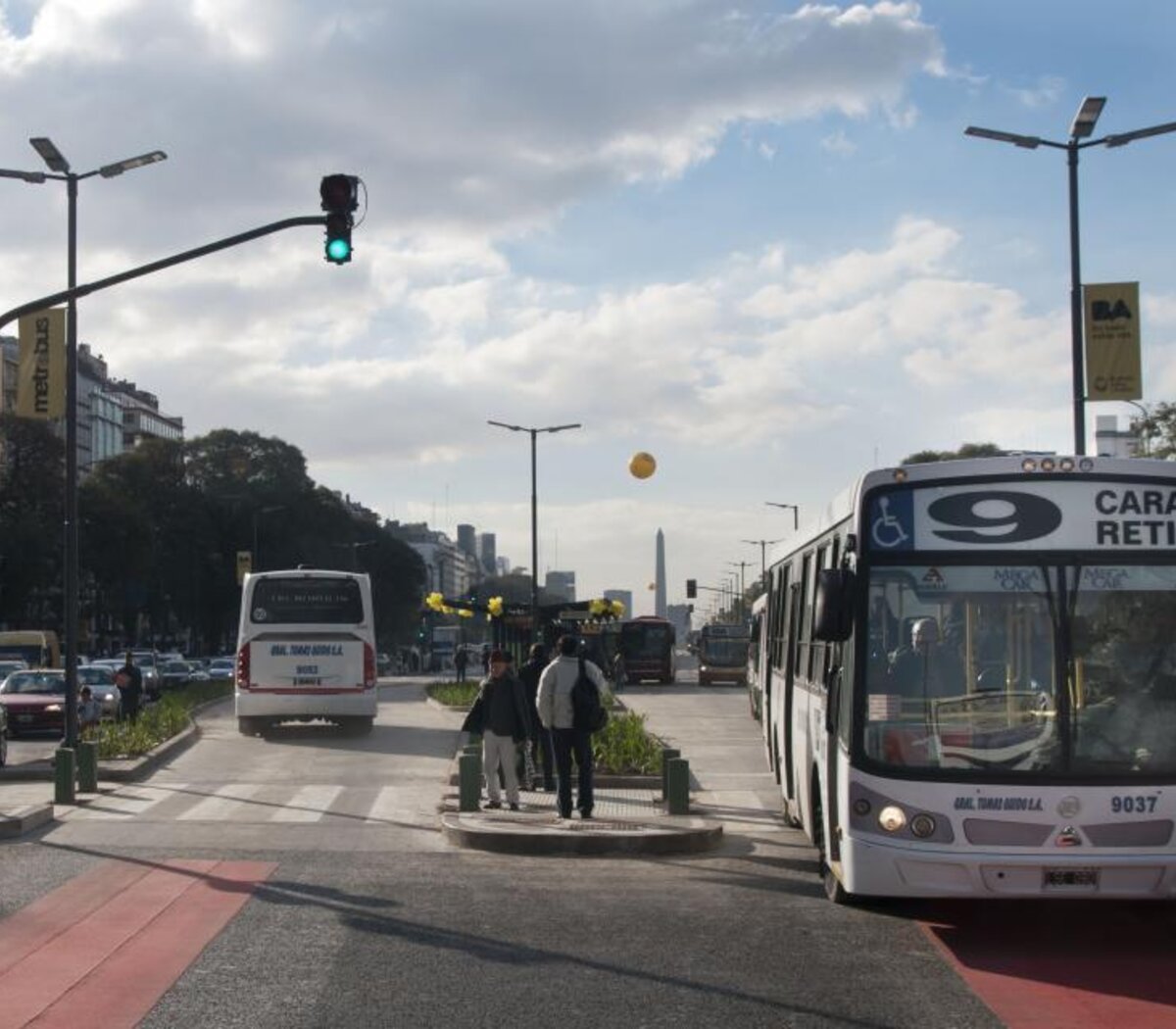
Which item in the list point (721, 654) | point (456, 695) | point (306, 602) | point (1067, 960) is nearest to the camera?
point (1067, 960)

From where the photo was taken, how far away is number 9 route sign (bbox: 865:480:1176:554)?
10633mm

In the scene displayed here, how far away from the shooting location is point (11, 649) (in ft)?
165

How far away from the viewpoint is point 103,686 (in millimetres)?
42250

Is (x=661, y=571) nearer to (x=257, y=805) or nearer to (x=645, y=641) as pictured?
(x=645, y=641)

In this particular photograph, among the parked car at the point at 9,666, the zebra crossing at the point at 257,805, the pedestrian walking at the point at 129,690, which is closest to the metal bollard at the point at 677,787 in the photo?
the zebra crossing at the point at 257,805

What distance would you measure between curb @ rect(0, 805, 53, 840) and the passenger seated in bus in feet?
31.4

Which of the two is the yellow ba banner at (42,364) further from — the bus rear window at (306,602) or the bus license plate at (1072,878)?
the bus license plate at (1072,878)

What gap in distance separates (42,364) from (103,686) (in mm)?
19594

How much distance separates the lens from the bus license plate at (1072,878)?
10.1 meters

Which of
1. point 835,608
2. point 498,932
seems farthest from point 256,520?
point 835,608

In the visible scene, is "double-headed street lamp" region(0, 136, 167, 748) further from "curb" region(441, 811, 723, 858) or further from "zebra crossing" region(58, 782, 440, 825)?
"curb" region(441, 811, 723, 858)

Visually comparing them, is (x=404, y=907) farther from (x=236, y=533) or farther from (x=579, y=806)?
(x=236, y=533)

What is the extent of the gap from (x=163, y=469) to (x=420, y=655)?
2324 cm

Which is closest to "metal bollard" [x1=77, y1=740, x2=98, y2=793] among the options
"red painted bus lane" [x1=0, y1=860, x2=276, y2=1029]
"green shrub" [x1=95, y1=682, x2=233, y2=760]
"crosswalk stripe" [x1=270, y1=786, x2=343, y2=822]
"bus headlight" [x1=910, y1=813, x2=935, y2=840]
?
"crosswalk stripe" [x1=270, y1=786, x2=343, y2=822]
